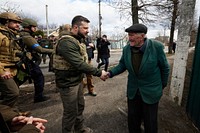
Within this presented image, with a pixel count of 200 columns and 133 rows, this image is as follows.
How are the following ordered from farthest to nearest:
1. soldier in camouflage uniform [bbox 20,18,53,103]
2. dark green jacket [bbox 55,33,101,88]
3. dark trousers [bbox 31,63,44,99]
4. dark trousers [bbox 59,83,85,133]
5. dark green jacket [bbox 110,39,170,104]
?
1. dark trousers [bbox 31,63,44,99]
2. soldier in camouflage uniform [bbox 20,18,53,103]
3. dark trousers [bbox 59,83,85,133]
4. dark green jacket [bbox 55,33,101,88]
5. dark green jacket [bbox 110,39,170,104]

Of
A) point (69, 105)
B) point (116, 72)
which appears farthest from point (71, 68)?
point (116, 72)

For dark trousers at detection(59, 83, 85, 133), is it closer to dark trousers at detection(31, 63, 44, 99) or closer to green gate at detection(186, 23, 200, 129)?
dark trousers at detection(31, 63, 44, 99)

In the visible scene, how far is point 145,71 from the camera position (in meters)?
2.57

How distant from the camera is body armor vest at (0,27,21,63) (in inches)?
132

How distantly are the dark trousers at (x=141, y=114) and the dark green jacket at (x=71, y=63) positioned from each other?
844mm

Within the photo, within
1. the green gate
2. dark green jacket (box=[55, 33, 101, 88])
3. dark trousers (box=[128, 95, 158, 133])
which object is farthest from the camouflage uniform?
the green gate

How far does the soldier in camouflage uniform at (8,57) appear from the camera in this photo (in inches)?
127

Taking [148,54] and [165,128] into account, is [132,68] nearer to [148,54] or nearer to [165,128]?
[148,54]

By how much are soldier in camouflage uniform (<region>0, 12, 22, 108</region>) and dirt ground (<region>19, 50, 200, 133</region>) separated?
929 mm

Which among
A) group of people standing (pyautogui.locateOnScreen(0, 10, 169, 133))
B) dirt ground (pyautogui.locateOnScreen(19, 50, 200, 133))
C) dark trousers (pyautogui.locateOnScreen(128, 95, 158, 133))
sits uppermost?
group of people standing (pyautogui.locateOnScreen(0, 10, 169, 133))

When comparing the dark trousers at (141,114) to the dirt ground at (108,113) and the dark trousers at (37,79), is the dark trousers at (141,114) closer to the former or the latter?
the dirt ground at (108,113)

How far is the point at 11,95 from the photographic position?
10.8 ft

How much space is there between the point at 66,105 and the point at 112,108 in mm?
1635

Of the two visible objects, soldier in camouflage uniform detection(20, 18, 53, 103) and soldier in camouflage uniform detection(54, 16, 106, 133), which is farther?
soldier in camouflage uniform detection(20, 18, 53, 103)
